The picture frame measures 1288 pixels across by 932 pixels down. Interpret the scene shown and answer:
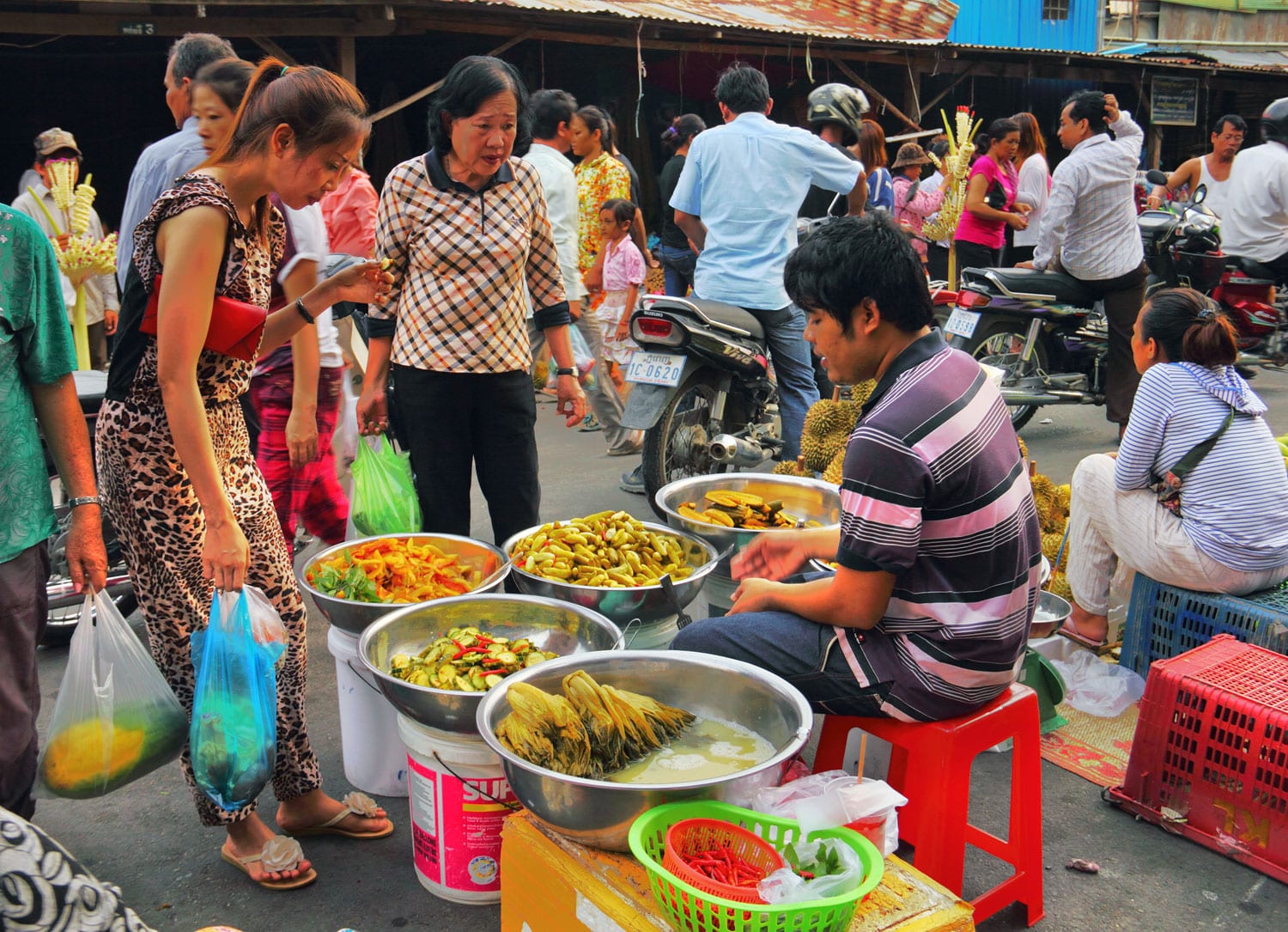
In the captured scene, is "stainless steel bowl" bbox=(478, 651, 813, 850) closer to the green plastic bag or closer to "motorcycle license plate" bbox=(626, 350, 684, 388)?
the green plastic bag

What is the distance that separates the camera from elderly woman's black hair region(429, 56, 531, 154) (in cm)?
318

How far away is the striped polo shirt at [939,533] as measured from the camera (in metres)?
2.19

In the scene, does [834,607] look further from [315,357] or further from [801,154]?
[801,154]

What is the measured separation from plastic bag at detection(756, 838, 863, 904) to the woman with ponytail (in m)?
2.12

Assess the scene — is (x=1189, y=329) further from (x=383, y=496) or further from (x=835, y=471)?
(x=383, y=496)

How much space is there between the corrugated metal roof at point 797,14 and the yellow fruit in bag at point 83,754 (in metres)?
6.97

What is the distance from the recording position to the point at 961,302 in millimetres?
6914

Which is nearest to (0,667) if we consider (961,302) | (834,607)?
(834,607)

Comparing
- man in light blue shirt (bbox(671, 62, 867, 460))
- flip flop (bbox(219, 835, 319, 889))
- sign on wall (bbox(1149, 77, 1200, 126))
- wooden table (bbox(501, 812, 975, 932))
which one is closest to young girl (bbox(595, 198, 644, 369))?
man in light blue shirt (bbox(671, 62, 867, 460))

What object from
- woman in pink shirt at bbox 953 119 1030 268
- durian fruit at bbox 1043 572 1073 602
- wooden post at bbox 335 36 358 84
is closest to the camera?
durian fruit at bbox 1043 572 1073 602

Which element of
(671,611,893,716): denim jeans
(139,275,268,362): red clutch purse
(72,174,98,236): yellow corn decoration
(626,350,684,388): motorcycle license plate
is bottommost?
(671,611,893,716): denim jeans

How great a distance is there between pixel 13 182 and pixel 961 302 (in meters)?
8.87

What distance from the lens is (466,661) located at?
258 cm

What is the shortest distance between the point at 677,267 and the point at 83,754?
245 inches
